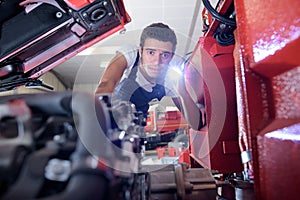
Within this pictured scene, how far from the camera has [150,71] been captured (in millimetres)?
1604

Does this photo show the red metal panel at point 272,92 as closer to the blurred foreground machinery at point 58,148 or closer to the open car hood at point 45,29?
the blurred foreground machinery at point 58,148

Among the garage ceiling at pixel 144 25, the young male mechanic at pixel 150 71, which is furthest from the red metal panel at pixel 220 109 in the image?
the garage ceiling at pixel 144 25

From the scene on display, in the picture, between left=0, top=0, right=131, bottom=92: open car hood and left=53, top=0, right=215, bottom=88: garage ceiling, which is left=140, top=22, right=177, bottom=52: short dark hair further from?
left=53, top=0, right=215, bottom=88: garage ceiling

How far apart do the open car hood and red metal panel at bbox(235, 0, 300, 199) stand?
89 cm

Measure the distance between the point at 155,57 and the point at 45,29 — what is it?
0.59m

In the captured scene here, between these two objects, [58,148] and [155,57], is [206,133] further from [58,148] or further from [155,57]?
[58,148]

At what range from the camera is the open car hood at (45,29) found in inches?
53.5

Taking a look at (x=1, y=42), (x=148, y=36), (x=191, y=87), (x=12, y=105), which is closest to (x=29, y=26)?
(x=1, y=42)

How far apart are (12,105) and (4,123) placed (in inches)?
1.3

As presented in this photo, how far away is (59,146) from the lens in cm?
43

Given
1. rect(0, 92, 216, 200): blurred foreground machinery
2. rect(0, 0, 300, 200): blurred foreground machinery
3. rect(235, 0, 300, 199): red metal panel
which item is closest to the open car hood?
rect(0, 0, 300, 200): blurred foreground machinery

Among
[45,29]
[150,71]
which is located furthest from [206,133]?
[45,29]

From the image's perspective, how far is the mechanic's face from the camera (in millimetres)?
1572

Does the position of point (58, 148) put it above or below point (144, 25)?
below
